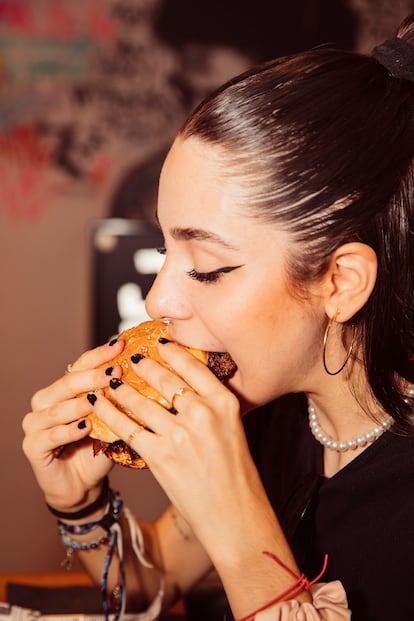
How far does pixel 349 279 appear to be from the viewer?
122 cm

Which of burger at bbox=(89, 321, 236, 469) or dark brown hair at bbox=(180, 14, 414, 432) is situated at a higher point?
dark brown hair at bbox=(180, 14, 414, 432)

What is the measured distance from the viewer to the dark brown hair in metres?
1.15

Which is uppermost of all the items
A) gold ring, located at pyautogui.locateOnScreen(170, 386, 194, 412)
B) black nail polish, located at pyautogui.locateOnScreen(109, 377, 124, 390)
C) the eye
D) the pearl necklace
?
the eye

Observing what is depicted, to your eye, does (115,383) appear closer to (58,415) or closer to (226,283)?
(58,415)

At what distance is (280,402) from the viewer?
1688 mm

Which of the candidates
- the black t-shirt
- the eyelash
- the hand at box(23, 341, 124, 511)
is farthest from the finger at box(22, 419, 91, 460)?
the black t-shirt

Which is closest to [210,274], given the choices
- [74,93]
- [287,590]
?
[287,590]

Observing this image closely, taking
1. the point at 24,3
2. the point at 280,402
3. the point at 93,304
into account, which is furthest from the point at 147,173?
the point at 280,402

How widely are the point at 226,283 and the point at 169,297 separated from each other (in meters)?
0.12

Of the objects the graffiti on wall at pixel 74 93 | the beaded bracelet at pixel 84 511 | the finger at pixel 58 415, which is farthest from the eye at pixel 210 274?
the graffiti on wall at pixel 74 93

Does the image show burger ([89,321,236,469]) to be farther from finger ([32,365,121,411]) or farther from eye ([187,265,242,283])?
eye ([187,265,242,283])

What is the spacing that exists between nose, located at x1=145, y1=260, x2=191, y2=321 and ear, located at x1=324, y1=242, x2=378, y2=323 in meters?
0.26

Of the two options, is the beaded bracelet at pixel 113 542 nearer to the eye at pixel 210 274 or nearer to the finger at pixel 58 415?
the finger at pixel 58 415

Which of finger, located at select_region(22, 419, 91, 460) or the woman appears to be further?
finger, located at select_region(22, 419, 91, 460)
